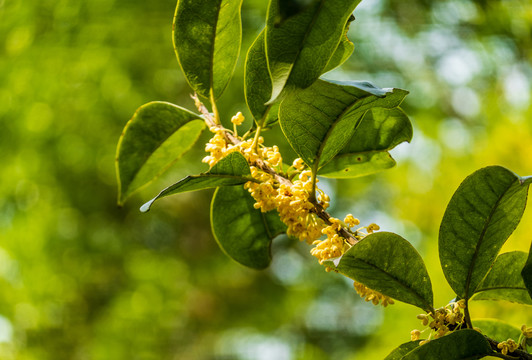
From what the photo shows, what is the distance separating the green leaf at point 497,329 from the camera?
574 mm

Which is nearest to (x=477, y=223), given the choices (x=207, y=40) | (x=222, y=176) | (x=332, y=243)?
(x=332, y=243)

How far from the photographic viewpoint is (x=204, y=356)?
4.54 meters

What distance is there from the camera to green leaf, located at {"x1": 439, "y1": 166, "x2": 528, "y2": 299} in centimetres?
44

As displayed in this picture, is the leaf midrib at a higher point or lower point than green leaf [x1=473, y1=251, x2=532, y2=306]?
higher

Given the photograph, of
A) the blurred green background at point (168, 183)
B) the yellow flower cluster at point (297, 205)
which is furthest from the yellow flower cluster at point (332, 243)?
the blurred green background at point (168, 183)

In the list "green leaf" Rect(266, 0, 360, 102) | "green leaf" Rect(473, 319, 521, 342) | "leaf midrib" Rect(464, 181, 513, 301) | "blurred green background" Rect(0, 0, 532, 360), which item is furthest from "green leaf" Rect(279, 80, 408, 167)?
"blurred green background" Rect(0, 0, 532, 360)

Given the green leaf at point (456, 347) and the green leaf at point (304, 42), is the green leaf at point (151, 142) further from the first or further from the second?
the green leaf at point (456, 347)

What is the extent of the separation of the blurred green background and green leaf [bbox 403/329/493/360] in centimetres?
177

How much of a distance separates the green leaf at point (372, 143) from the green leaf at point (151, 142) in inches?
7.3

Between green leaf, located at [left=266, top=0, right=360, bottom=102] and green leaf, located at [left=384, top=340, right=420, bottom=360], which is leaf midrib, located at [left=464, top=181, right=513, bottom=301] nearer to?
green leaf, located at [left=384, top=340, right=420, bottom=360]

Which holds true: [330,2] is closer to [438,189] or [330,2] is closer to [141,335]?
[438,189]

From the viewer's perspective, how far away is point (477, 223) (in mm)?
464

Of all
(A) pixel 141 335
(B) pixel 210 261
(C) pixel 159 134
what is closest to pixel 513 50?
(B) pixel 210 261

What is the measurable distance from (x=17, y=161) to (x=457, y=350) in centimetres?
340
